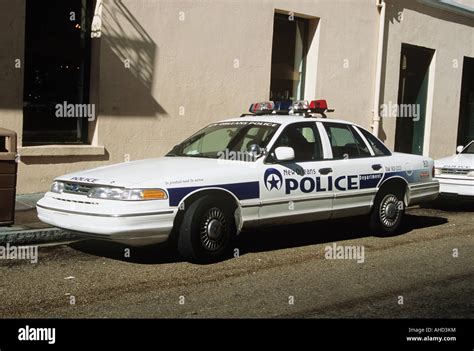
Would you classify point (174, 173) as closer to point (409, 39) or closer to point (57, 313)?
point (57, 313)

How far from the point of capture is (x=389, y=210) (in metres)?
9.37

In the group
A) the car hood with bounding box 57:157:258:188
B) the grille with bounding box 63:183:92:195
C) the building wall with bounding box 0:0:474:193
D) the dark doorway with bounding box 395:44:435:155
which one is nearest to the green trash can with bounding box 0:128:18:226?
the car hood with bounding box 57:157:258:188

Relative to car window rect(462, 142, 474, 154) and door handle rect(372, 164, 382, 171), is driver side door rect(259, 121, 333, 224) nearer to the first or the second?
door handle rect(372, 164, 382, 171)

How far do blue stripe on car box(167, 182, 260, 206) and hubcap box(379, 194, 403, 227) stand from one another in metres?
2.29

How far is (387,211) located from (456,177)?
3437 mm

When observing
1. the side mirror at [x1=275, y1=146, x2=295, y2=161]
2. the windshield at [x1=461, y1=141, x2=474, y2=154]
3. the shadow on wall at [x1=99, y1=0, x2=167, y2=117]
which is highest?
the shadow on wall at [x1=99, y1=0, x2=167, y2=117]

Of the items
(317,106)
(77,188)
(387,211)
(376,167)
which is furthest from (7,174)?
(387,211)

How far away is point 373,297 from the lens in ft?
21.0

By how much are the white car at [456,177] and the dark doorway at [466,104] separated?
25.6ft

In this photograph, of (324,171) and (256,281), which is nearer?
(256,281)

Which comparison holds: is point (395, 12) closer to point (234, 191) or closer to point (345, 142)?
point (345, 142)

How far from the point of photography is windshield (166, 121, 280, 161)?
320 inches
